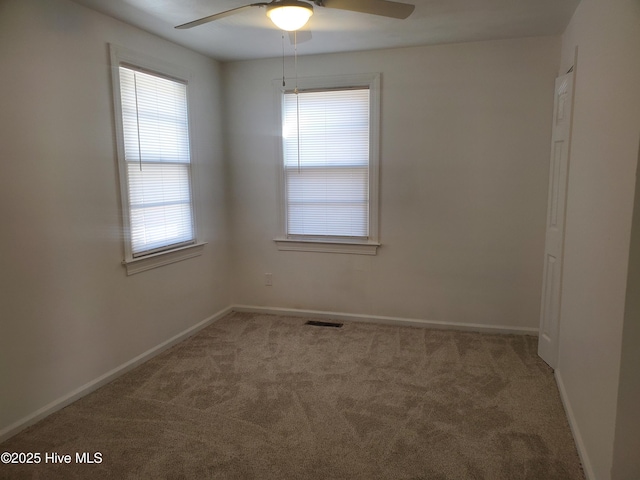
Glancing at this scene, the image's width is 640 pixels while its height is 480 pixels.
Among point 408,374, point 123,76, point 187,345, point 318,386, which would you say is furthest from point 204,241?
point 408,374

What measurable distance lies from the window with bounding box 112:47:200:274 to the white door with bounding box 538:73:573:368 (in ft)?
9.88

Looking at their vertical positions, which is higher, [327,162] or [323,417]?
[327,162]

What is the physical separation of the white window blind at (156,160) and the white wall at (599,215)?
2991 millimetres

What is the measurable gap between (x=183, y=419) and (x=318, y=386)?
0.91 meters

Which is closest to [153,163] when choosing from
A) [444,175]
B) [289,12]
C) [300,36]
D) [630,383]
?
[300,36]

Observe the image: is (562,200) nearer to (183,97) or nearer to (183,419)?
(183,419)

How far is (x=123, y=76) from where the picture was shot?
313cm

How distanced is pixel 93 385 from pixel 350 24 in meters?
3.16

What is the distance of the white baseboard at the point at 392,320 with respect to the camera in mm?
3908

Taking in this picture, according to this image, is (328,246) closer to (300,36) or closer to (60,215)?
(300,36)

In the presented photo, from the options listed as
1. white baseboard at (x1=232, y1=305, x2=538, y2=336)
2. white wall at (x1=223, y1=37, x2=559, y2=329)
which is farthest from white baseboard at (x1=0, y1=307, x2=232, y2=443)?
white wall at (x1=223, y1=37, x2=559, y2=329)

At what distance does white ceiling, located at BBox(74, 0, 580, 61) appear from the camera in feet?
9.25

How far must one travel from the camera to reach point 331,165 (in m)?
4.17

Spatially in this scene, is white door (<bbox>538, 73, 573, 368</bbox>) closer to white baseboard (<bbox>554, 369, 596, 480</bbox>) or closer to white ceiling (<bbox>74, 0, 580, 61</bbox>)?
white baseboard (<bbox>554, 369, 596, 480</bbox>)
